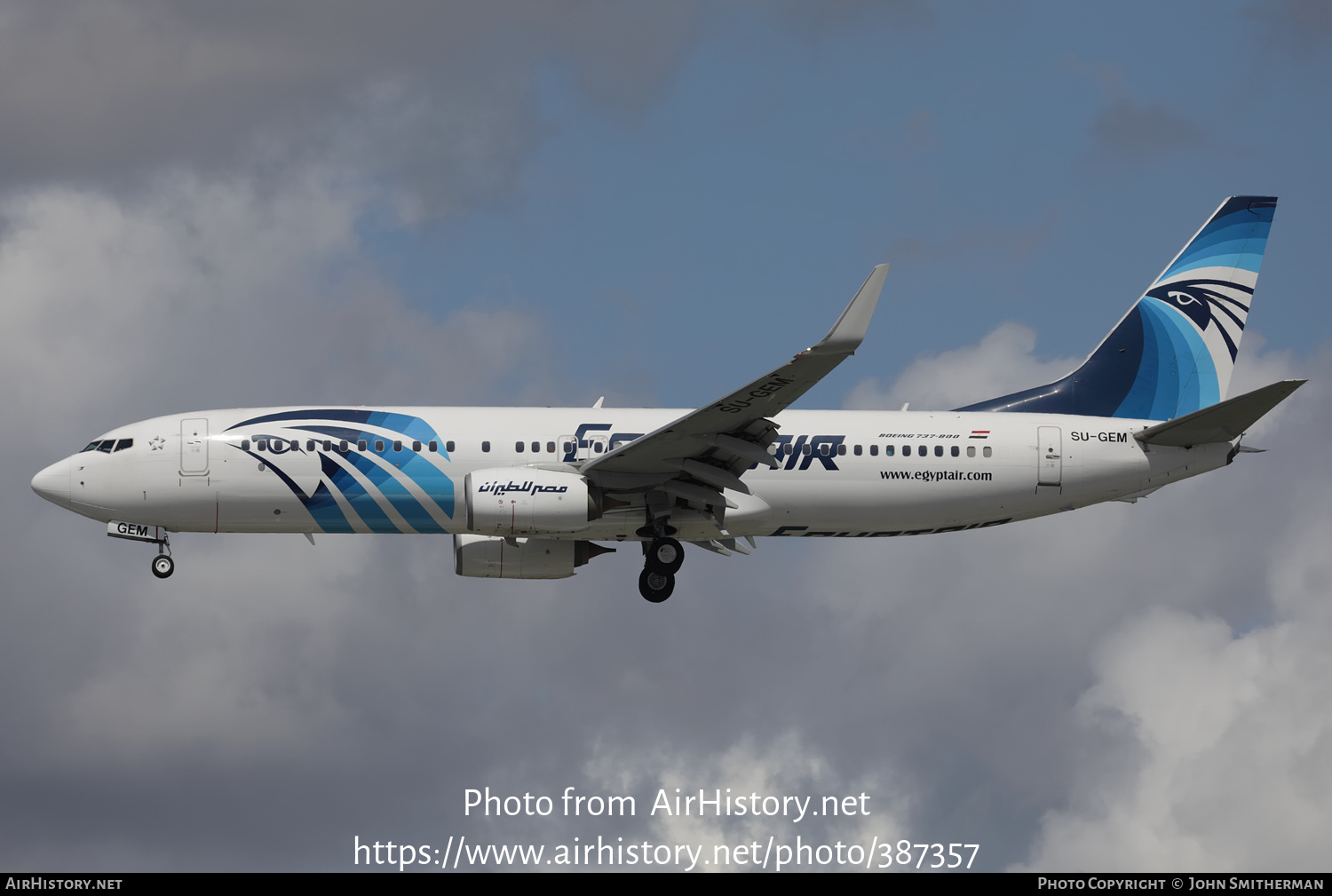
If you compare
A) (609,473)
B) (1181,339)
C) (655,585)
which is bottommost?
(655,585)

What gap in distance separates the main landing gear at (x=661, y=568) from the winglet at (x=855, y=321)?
778cm

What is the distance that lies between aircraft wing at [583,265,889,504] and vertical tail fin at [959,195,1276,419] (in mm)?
7500

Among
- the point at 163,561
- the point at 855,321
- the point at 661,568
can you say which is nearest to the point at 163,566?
the point at 163,561

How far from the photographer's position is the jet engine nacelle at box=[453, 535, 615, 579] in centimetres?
3850

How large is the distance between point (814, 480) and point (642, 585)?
480 cm

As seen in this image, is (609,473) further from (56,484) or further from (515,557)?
(56,484)

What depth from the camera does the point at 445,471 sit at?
36438 millimetres

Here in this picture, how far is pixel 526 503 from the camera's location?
35.2 meters

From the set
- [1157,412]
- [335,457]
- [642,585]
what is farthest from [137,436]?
[1157,412]

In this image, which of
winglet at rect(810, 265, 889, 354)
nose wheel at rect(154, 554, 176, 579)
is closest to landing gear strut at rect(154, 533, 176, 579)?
nose wheel at rect(154, 554, 176, 579)

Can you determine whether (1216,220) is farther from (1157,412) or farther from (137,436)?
(137,436)

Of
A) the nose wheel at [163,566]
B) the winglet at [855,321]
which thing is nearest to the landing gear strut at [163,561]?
the nose wheel at [163,566]

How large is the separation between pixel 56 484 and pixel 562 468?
12081 mm
